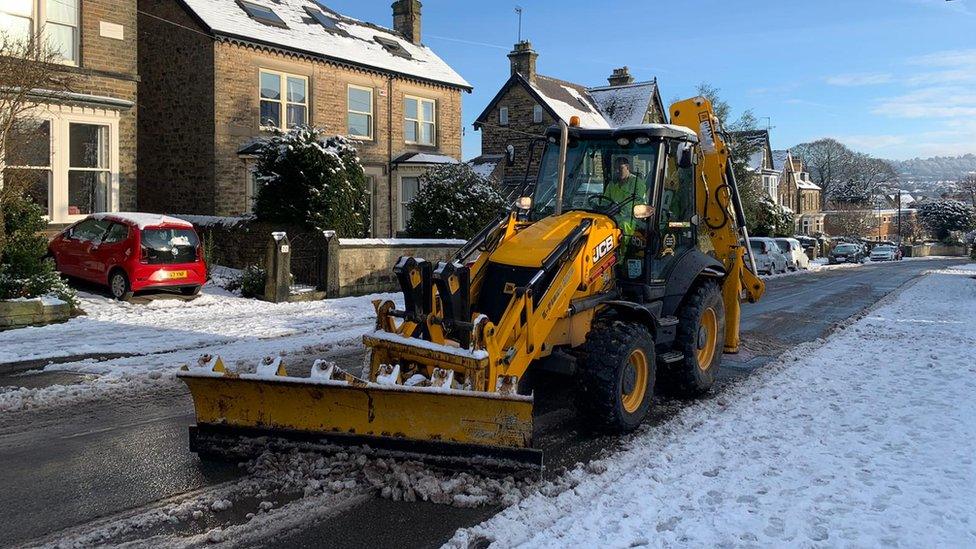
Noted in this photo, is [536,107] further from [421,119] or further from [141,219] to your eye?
[141,219]

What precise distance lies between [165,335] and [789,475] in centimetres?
896

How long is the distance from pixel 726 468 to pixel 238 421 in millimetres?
3543

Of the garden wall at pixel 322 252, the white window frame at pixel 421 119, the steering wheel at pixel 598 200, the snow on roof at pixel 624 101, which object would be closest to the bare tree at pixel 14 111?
the garden wall at pixel 322 252

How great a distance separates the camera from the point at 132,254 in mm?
13438

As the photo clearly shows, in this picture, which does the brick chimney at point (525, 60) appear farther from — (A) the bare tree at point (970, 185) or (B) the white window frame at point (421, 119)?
(A) the bare tree at point (970, 185)

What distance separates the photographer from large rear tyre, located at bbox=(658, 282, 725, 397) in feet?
24.4

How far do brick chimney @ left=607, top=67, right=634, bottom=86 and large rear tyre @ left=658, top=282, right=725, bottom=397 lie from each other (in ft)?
121

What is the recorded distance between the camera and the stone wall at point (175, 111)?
20.3 m

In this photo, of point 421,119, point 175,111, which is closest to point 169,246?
point 175,111

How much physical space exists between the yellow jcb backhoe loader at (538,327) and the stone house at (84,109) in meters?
12.2

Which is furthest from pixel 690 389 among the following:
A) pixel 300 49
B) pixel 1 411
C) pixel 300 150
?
pixel 300 49

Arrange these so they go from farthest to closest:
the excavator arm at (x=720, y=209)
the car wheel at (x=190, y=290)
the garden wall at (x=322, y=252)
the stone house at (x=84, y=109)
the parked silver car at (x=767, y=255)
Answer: the parked silver car at (x=767, y=255), the garden wall at (x=322, y=252), the stone house at (x=84, y=109), the car wheel at (x=190, y=290), the excavator arm at (x=720, y=209)

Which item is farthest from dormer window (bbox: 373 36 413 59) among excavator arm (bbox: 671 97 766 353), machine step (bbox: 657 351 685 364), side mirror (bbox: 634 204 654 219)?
machine step (bbox: 657 351 685 364)

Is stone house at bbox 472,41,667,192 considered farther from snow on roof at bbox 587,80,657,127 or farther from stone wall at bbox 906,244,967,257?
stone wall at bbox 906,244,967,257
